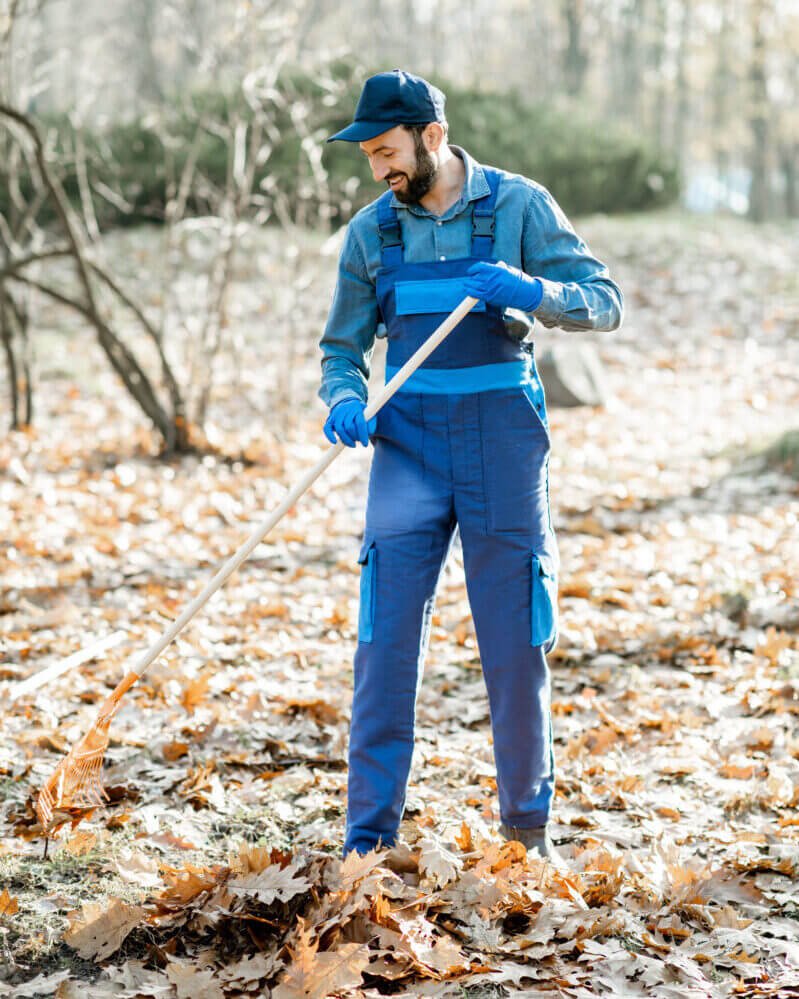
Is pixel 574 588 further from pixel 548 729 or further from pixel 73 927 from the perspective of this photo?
pixel 73 927

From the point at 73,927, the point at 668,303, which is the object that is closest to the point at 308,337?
the point at 668,303

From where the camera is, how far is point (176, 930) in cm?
278

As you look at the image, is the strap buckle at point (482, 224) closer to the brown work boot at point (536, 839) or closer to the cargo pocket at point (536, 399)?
the cargo pocket at point (536, 399)

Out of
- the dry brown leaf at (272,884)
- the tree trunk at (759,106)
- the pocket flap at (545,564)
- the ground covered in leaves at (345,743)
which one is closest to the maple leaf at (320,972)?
the ground covered in leaves at (345,743)

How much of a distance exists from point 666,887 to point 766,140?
68.6 ft

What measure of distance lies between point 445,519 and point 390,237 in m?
0.75

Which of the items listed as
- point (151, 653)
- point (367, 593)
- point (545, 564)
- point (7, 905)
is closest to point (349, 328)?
point (367, 593)

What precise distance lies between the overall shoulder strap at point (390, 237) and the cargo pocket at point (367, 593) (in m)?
0.74

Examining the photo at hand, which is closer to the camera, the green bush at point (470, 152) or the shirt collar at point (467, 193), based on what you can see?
the shirt collar at point (467, 193)

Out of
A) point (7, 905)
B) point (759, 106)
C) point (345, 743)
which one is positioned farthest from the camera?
point (759, 106)

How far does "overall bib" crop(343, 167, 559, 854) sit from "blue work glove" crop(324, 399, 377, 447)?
0.10 m

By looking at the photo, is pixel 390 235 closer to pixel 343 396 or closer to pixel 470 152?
pixel 343 396

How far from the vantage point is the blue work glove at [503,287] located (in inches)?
110

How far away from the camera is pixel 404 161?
9.43 ft
